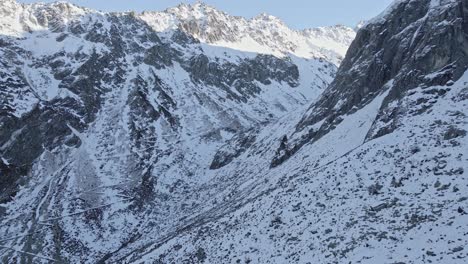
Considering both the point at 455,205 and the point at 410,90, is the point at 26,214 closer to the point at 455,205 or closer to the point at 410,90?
the point at 410,90

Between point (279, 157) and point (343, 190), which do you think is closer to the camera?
point (343, 190)

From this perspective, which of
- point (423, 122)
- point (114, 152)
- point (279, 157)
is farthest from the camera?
point (114, 152)

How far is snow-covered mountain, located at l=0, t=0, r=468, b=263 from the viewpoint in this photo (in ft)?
86.1

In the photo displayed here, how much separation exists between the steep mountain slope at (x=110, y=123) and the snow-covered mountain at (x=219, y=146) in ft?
1.03

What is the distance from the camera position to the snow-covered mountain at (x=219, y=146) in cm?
2623

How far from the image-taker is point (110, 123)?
8712 cm

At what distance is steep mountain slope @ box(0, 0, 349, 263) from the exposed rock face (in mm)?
15037

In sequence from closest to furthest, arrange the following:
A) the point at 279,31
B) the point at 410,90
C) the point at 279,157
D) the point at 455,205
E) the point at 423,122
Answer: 1. the point at 455,205
2. the point at 423,122
3. the point at 410,90
4. the point at 279,157
5. the point at 279,31

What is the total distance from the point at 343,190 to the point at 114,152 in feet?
181

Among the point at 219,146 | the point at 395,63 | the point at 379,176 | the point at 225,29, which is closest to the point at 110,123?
the point at 219,146

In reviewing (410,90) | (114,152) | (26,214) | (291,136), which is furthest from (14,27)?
(410,90)

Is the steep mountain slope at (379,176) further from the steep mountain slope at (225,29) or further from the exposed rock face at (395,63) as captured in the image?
the steep mountain slope at (225,29)

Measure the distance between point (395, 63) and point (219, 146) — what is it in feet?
149

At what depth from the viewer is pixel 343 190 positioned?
2941 cm
